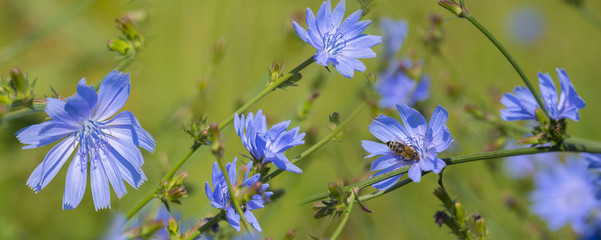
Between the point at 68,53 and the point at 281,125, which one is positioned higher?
the point at 68,53

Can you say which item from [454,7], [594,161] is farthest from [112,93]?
[594,161]

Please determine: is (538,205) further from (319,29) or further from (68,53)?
(68,53)

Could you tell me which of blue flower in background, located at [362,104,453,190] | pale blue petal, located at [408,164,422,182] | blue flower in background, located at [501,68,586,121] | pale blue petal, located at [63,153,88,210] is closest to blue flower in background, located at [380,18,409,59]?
blue flower in background, located at [501,68,586,121]

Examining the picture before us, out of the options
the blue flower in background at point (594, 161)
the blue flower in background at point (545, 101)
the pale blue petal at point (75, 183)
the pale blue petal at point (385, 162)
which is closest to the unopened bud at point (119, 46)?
the pale blue petal at point (75, 183)

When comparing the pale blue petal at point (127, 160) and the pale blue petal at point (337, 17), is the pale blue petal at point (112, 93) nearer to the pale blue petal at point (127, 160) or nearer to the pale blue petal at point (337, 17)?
the pale blue petal at point (127, 160)

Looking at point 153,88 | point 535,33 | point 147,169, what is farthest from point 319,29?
point 535,33

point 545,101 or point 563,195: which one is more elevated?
point 545,101

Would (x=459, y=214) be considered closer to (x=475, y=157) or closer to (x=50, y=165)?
(x=475, y=157)
